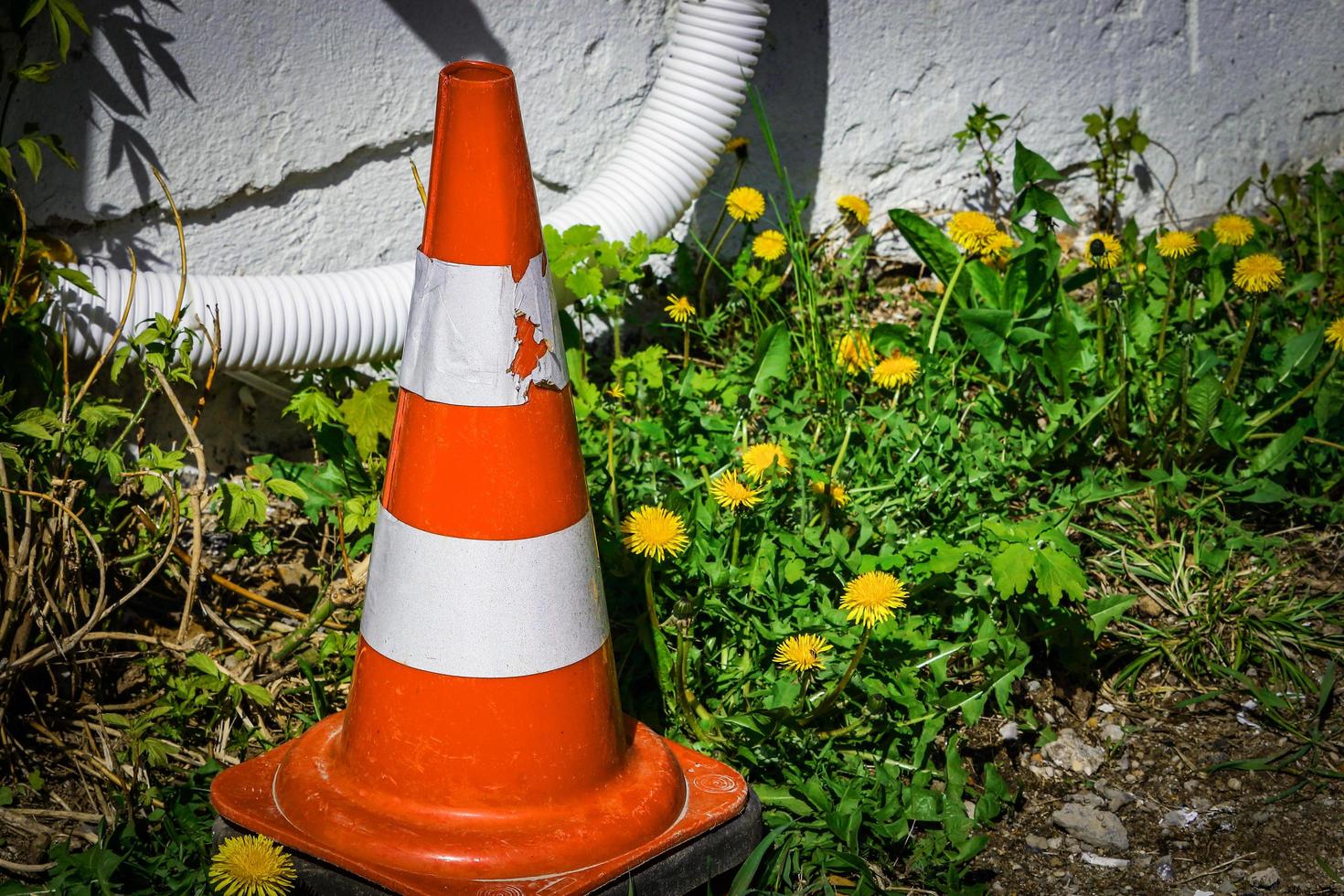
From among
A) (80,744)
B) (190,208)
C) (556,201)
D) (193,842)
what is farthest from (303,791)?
(556,201)

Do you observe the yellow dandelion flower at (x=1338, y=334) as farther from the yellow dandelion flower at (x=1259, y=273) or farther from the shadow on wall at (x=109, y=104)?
the shadow on wall at (x=109, y=104)

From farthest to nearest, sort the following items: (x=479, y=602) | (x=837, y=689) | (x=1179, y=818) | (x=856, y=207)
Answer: (x=856, y=207) < (x=1179, y=818) < (x=837, y=689) < (x=479, y=602)

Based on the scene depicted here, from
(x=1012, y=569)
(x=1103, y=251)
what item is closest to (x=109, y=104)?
(x=1012, y=569)

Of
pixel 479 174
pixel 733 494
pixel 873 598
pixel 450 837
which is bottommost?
pixel 450 837

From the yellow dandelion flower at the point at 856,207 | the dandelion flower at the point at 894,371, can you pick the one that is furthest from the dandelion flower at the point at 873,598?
the yellow dandelion flower at the point at 856,207

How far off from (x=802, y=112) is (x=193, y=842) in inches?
99.0

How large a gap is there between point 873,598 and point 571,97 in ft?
5.95

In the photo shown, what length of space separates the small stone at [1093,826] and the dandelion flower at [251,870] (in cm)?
137

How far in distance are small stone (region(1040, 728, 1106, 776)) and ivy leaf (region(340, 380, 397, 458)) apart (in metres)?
1.56

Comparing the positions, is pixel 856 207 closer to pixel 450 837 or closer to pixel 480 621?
pixel 480 621

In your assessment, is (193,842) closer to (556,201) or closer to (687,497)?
(687,497)

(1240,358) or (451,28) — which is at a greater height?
(451,28)

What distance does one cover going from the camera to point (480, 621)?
5.59 ft

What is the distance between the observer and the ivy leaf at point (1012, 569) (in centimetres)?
209
